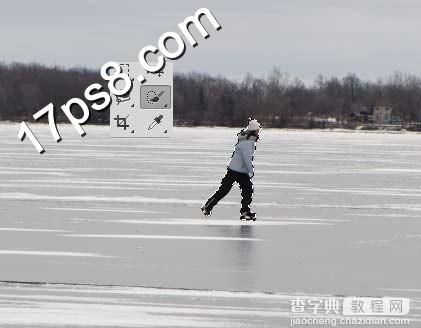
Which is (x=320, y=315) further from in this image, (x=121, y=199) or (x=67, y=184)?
(x=67, y=184)

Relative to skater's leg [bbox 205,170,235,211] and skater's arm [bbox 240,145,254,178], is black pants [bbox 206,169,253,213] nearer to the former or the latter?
skater's leg [bbox 205,170,235,211]

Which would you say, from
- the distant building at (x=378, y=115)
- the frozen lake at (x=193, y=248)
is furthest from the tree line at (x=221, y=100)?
the frozen lake at (x=193, y=248)

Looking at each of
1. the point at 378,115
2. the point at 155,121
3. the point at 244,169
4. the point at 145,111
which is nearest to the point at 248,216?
the point at 244,169

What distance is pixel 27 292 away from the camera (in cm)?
775

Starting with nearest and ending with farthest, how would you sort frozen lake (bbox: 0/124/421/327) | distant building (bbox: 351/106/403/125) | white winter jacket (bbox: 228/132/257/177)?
frozen lake (bbox: 0/124/421/327), white winter jacket (bbox: 228/132/257/177), distant building (bbox: 351/106/403/125)

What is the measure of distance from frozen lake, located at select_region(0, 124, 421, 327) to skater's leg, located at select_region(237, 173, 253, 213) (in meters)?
0.23

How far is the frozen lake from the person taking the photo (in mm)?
7309

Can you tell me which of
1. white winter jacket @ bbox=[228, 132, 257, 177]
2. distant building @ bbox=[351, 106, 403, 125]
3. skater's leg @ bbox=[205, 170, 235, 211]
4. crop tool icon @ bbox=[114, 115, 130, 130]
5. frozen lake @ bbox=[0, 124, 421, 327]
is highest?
distant building @ bbox=[351, 106, 403, 125]

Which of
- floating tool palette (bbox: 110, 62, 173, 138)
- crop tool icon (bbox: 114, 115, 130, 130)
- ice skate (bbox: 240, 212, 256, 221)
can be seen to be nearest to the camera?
ice skate (bbox: 240, 212, 256, 221)

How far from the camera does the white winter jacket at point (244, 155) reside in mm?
13320

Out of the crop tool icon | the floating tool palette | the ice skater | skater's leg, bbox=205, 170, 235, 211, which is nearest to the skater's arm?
the ice skater

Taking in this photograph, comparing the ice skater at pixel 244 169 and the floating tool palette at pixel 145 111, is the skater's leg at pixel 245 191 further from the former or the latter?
the floating tool palette at pixel 145 111

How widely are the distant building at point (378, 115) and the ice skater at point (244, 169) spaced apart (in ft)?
362

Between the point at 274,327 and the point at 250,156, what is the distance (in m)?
6.93
